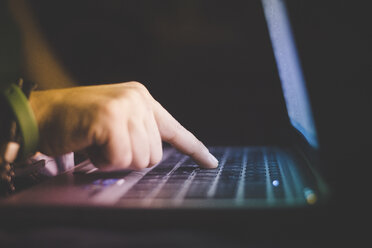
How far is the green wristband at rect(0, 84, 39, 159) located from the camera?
0.57 m

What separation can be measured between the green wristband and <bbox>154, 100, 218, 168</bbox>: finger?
0.28 meters

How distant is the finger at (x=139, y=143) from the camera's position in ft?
2.10

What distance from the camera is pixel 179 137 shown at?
81cm

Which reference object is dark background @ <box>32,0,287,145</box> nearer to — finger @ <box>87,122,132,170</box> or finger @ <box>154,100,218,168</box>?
finger @ <box>154,100,218,168</box>

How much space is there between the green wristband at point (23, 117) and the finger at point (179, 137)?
0.28m

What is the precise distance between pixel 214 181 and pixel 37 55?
0.93m

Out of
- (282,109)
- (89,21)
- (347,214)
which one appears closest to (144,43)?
(89,21)

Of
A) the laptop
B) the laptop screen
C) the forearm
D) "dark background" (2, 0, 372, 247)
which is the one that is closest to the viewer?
the laptop

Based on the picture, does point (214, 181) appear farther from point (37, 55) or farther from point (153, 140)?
point (37, 55)

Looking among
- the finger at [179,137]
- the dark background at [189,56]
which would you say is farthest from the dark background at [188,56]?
the finger at [179,137]

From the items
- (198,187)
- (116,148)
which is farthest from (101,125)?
(198,187)

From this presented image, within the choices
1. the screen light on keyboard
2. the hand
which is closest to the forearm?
the hand

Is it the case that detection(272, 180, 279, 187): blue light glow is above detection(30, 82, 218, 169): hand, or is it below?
below

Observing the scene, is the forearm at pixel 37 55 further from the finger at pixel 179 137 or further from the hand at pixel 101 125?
the finger at pixel 179 137
